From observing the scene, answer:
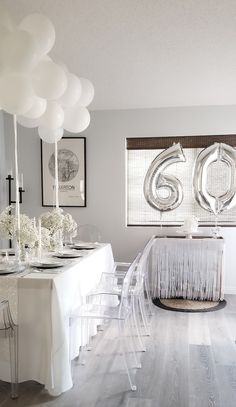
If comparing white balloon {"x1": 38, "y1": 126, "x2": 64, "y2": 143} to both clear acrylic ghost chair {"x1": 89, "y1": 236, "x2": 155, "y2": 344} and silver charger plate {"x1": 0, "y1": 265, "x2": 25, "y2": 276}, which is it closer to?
silver charger plate {"x1": 0, "y1": 265, "x2": 25, "y2": 276}

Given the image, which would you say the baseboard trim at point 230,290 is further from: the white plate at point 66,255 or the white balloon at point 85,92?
the white balloon at point 85,92

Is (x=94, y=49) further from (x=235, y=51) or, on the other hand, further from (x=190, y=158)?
(x=190, y=158)

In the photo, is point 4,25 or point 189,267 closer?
point 4,25

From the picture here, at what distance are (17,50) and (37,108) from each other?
52 centimetres

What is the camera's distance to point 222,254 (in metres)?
3.86

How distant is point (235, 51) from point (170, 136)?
5.65 feet

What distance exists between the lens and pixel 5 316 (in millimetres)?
2148

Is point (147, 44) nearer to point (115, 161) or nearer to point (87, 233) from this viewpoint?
point (115, 161)

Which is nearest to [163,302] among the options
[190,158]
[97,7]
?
[190,158]

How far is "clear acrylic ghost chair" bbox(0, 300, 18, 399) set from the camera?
2.12 m

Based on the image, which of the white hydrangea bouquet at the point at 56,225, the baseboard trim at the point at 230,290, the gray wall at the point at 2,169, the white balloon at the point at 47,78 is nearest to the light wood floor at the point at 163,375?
the white hydrangea bouquet at the point at 56,225

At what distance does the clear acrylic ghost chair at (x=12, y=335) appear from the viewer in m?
2.12

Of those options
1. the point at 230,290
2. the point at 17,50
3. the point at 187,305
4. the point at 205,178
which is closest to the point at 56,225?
the point at 17,50

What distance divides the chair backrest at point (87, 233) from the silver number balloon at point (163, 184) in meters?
0.83
